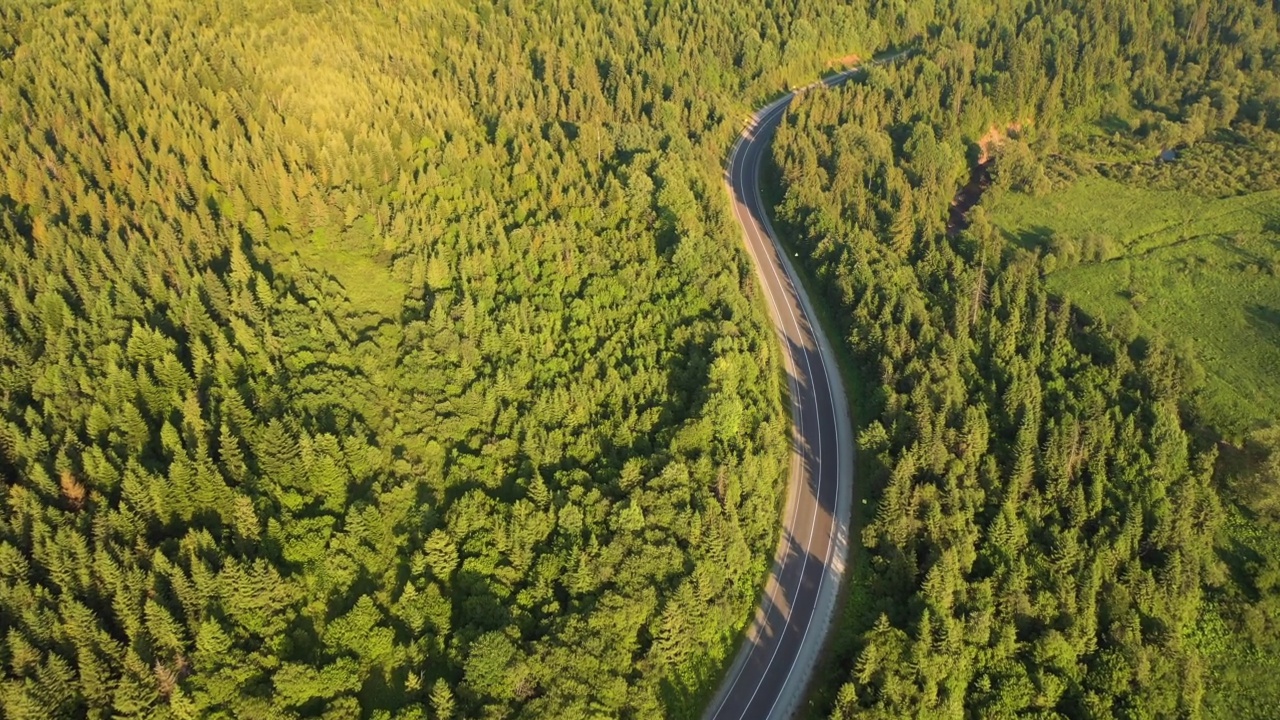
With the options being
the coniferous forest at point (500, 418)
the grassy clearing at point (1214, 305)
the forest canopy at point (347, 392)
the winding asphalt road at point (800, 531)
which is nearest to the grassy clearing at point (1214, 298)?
the grassy clearing at point (1214, 305)

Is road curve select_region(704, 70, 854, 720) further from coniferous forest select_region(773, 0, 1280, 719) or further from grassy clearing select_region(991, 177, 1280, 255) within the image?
grassy clearing select_region(991, 177, 1280, 255)

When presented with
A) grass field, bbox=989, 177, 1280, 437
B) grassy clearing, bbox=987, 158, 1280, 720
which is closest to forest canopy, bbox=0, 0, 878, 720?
grassy clearing, bbox=987, 158, 1280, 720

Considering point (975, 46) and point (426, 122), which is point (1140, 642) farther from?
point (975, 46)

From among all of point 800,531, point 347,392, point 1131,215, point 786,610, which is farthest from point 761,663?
point 1131,215

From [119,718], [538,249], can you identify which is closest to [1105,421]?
[538,249]

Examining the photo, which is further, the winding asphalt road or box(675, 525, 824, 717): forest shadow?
the winding asphalt road
